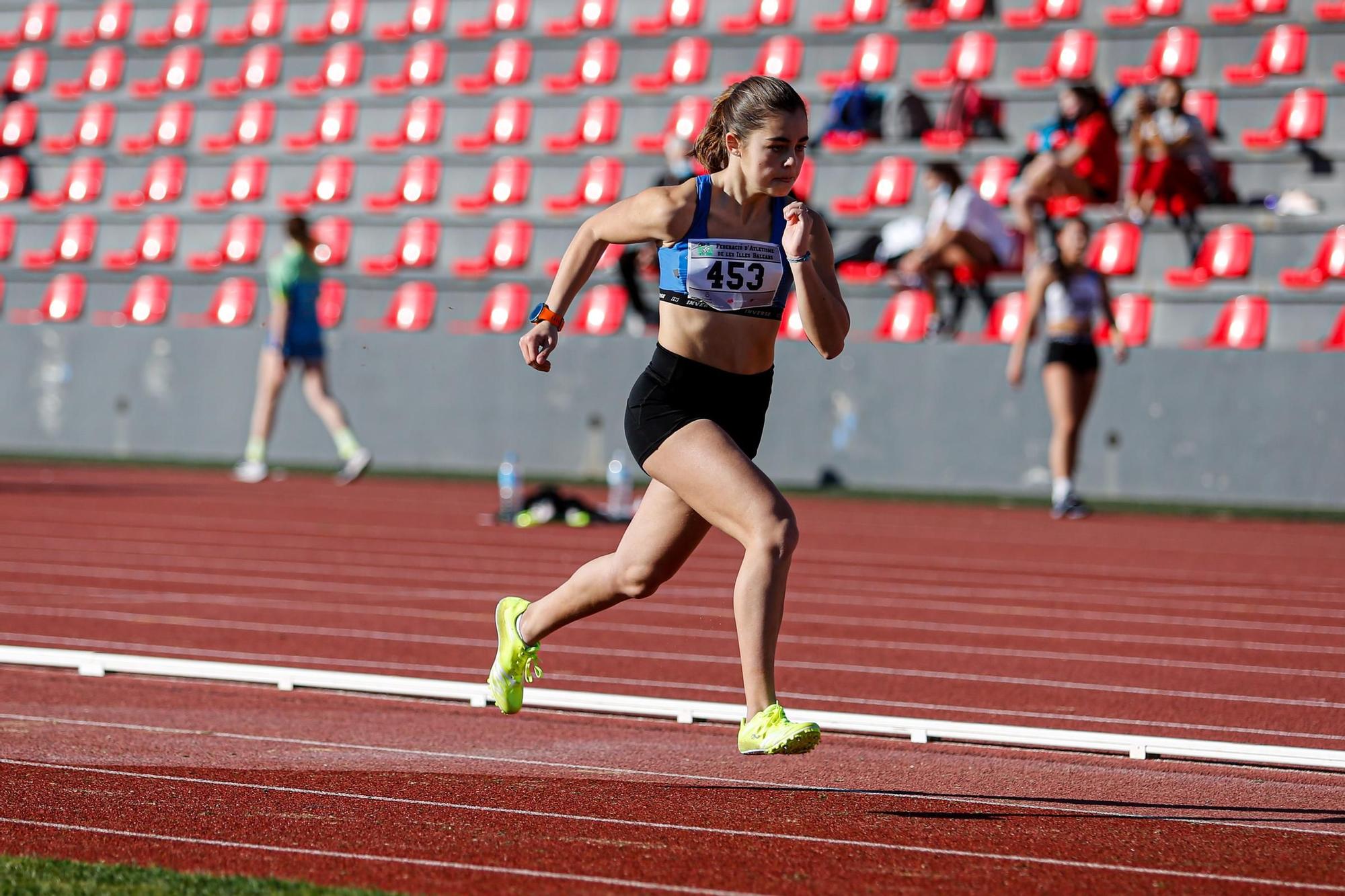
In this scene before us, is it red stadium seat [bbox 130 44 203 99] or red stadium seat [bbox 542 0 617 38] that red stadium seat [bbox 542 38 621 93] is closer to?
red stadium seat [bbox 542 0 617 38]

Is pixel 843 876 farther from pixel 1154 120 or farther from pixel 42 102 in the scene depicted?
pixel 42 102

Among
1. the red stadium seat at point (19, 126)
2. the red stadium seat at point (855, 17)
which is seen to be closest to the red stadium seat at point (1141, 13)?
the red stadium seat at point (855, 17)

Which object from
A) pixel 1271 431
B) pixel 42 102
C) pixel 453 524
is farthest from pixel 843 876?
pixel 42 102

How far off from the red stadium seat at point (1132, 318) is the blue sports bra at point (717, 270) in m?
12.7

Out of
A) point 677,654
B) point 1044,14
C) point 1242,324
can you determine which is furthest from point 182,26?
point 677,654

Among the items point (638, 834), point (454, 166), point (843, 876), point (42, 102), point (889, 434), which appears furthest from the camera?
point (42, 102)

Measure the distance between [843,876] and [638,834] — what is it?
24.6 inches

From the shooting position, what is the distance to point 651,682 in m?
7.52

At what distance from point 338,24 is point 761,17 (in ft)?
19.5

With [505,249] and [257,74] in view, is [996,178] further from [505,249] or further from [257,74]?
[257,74]

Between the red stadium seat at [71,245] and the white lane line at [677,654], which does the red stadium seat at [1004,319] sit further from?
the red stadium seat at [71,245]

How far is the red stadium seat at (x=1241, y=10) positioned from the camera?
18.7 metres

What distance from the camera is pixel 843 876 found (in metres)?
4.11

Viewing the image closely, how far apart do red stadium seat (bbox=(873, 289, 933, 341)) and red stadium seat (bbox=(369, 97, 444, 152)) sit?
6935mm
